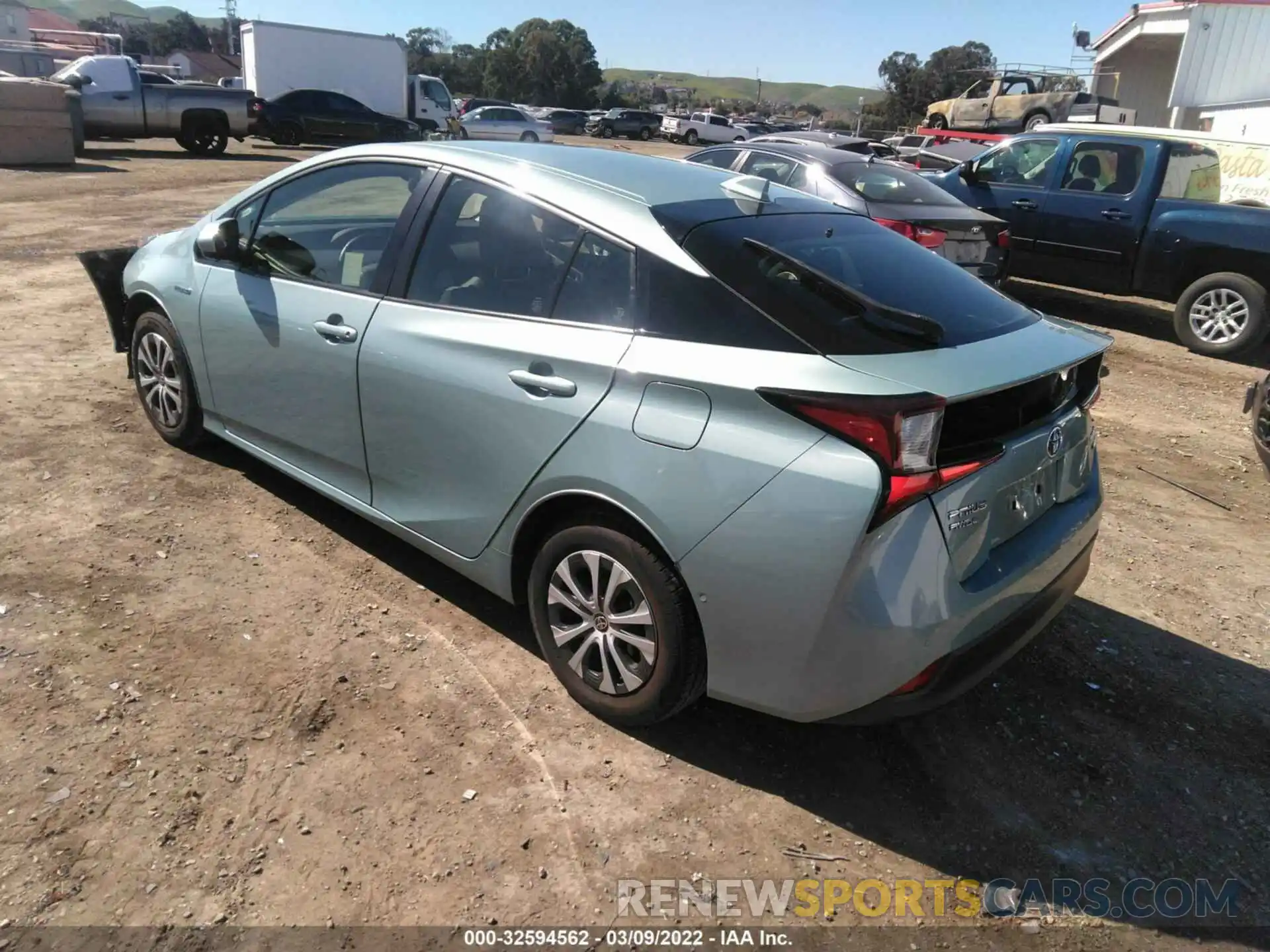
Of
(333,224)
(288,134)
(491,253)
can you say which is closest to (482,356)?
(491,253)

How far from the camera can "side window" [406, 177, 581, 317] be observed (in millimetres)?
3094

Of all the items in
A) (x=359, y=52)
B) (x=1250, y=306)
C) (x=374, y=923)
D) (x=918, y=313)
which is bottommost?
(x=374, y=923)

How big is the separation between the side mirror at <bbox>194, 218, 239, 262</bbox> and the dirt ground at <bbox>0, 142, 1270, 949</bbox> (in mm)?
1159

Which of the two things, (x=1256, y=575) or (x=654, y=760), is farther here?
(x=1256, y=575)

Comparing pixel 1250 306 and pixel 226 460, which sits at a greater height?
A: pixel 1250 306

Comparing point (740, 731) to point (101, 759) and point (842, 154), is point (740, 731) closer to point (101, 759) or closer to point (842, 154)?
point (101, 759)

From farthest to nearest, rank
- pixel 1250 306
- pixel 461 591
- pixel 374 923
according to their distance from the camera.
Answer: pixel 1250 306
pixel 461 591
pixel 374 923

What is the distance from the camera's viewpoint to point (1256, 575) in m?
4.36

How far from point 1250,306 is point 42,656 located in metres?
9.34

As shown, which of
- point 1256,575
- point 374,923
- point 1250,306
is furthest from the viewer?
point 1250,306

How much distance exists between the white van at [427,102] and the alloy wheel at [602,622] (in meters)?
29.9

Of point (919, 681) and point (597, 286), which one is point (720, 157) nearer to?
point (597, 286)

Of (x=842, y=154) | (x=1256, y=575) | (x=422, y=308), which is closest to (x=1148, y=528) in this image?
(x=1256, y=575)

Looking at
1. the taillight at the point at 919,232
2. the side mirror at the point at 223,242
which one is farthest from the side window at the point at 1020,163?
the side mirror at the point at 223,242
